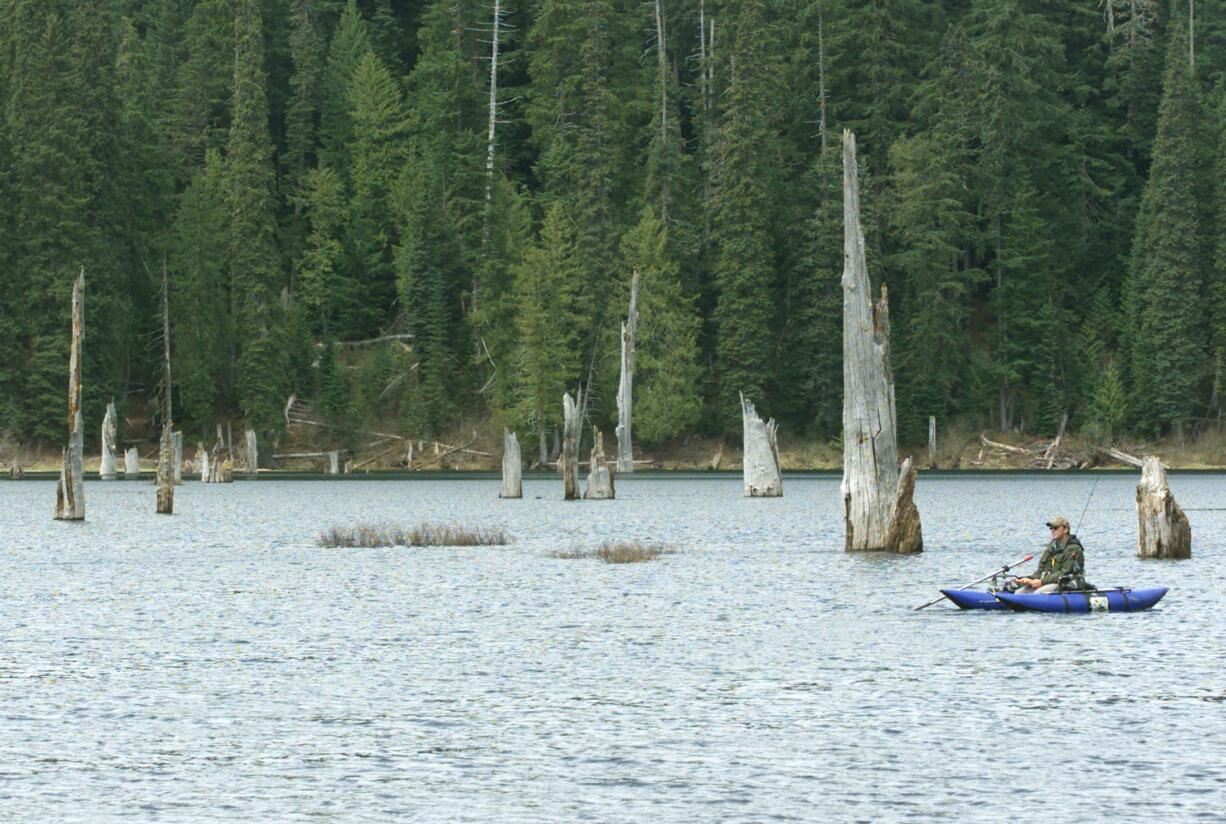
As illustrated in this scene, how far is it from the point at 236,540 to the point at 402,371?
62858 millimetres

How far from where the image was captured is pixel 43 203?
10862cm

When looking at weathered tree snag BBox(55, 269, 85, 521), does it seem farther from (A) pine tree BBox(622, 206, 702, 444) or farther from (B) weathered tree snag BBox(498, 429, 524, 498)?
(A) pine tree BBox(622, 206, 702, 444)

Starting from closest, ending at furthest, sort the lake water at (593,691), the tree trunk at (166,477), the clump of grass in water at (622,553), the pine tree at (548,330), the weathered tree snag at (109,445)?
the lake water at (593,691) < the clump of grass in water at (622,553) < the tree trunk at (166,477) < the weathered tree snag at (109,445) < the pine tree at (548,330)

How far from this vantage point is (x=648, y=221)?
111 metres

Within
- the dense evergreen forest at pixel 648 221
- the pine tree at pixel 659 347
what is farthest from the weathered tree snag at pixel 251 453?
the pine tree at pixel 659 347

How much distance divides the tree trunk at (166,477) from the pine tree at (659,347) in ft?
138

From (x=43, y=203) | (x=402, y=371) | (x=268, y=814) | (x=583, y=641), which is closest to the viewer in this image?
(x=268, y=814)

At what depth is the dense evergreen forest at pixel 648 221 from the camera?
358 feet

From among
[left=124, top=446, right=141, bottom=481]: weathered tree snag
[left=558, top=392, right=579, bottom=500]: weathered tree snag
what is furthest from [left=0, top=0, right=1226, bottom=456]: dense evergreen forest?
[left=558, top=392, right=579, bottom=500]: weathered tree snag

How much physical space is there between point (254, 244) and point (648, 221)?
24.3m

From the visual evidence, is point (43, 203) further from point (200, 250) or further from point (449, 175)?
point (449, 175)

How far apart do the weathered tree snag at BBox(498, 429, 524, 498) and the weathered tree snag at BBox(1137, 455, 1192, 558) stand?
1386 inches

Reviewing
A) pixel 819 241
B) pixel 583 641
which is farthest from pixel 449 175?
pixel 583 641

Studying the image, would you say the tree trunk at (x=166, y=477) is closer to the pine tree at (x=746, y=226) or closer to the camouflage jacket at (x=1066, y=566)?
the camouflage jacket at (x=1066, y=566)
